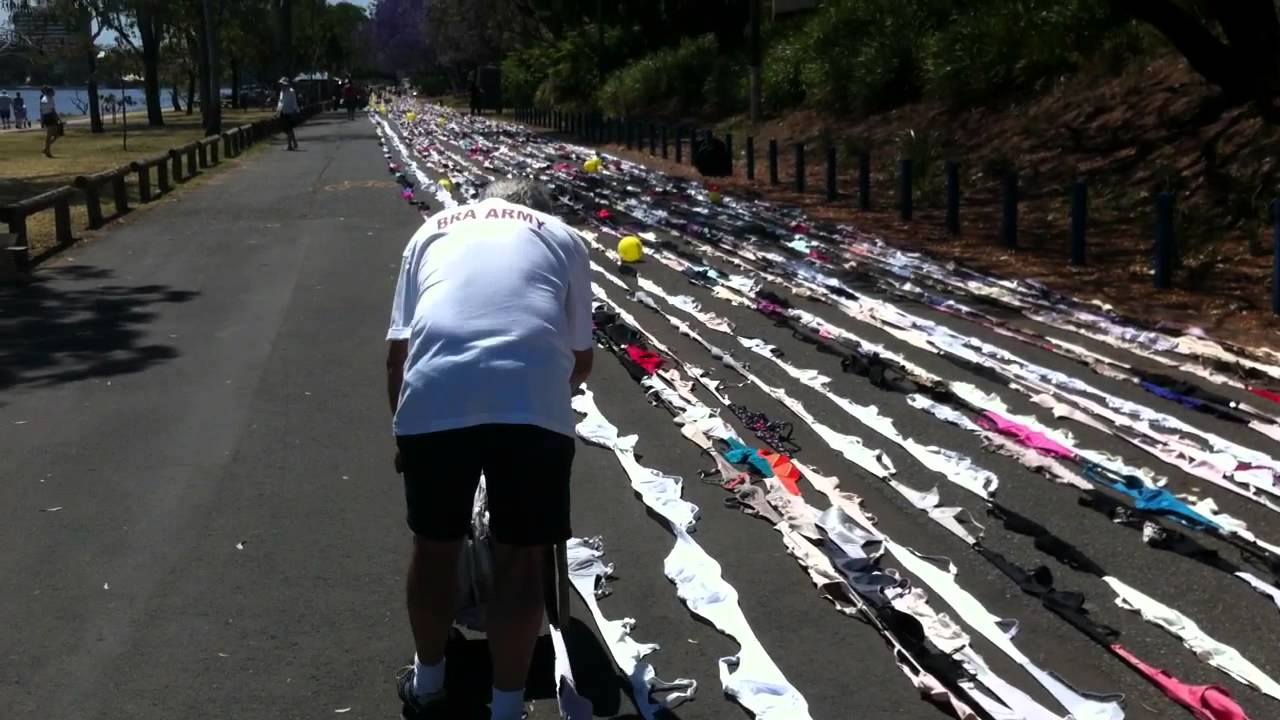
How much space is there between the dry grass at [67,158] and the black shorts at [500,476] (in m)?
14.4

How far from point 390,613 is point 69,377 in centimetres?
560

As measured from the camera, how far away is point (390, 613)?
567 centimetres

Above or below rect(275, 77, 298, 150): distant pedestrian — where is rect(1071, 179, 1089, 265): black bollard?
below

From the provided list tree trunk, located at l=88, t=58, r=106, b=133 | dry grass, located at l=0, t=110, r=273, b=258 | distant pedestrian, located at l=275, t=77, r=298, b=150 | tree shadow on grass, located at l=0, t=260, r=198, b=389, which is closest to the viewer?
tree shadow on grass, located at l=0, t=260, r=198, b=389

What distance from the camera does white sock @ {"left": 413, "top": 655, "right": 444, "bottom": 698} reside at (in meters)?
4.65

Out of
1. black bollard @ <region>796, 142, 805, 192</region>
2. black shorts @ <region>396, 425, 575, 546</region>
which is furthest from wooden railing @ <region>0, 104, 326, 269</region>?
black shorts @ <region>396, 425, 575, 546</region>

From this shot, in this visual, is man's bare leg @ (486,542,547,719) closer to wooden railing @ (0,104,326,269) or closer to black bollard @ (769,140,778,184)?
wooden railing @ (0,104,326,269)

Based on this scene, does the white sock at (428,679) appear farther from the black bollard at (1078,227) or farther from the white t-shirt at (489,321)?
the black bollard at (1078,227)

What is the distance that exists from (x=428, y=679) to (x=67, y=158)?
38.5 metres

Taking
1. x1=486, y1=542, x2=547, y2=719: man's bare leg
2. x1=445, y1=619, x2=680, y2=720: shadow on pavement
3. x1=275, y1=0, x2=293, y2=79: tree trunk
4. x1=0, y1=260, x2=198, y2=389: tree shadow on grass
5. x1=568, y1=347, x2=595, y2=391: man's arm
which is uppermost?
x1=275, y1=0, x2=293, y2=79: tree trunk

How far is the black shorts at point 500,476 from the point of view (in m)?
4.11

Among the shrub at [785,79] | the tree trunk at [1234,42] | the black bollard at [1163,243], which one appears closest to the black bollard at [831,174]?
the tree trunk at [1234,42]

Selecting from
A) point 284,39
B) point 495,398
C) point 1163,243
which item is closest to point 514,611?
point 495,398

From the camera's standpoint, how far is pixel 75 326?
40.7 feet
